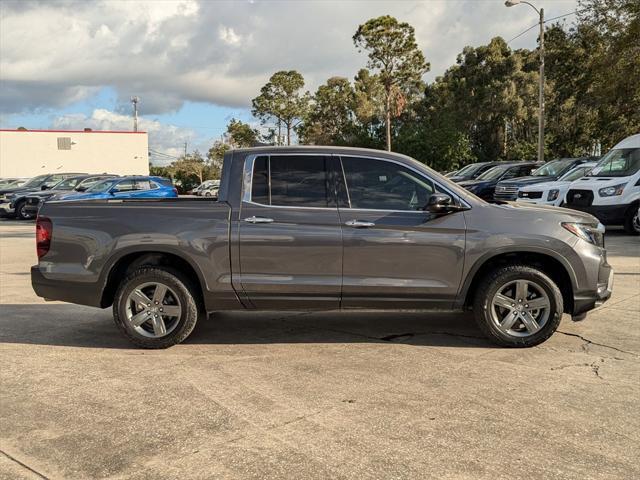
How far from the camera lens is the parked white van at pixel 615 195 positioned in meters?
13.9

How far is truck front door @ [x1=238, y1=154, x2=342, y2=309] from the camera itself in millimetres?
5359

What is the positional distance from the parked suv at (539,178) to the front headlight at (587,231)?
41.3 ft

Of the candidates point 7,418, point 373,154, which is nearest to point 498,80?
point 373,154

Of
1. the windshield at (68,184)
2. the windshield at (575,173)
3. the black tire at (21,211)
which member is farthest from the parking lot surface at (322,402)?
the black tire at (21,211)

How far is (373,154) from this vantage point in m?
5.57

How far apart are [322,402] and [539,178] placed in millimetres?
15833

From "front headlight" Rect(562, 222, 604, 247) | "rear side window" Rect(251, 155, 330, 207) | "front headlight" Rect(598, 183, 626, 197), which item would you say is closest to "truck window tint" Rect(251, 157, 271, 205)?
"rear side window" Rect(251, 155, 330, 207)

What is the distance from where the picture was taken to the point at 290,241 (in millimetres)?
5359

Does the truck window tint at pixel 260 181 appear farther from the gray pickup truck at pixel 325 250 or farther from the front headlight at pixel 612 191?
the front headlight at pixel 612 191

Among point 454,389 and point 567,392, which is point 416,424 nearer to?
point 454,389

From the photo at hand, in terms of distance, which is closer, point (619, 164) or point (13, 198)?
point (619, 164)

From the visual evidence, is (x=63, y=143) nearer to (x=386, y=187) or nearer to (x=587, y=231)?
(x=386, y=187)

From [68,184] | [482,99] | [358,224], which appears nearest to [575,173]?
[358,224]

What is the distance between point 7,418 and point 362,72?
5421cm
